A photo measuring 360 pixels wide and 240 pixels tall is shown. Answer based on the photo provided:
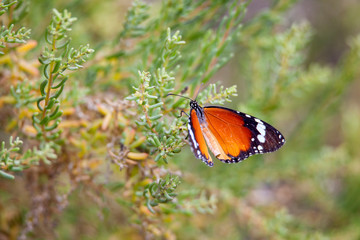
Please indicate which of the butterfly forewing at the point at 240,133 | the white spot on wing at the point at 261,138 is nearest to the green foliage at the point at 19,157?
the butterfly forewing at the point at 240,133

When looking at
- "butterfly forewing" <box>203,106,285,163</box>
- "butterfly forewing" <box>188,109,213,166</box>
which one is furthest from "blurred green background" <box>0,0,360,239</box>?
"butterfly forewing" <box>188,109,213,166</box>

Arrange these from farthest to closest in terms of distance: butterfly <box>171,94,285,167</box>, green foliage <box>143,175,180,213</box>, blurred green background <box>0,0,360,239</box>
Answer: blurred green background <box>0,0,360,239</box>
butterfly <box>171,94,285,167</box>
green foliage <box>143,175,180,213</box>

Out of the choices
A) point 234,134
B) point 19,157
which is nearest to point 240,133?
point 234,134

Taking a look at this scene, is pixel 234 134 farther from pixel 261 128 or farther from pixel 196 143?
pixel 196 143

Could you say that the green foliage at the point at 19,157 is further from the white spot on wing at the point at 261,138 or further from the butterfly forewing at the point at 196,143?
the white spot on wing at the point at 261,138

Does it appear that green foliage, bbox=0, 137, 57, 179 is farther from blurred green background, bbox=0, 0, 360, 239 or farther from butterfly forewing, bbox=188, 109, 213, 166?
butterfly forewing, bbox=188, 109, 213, 166
